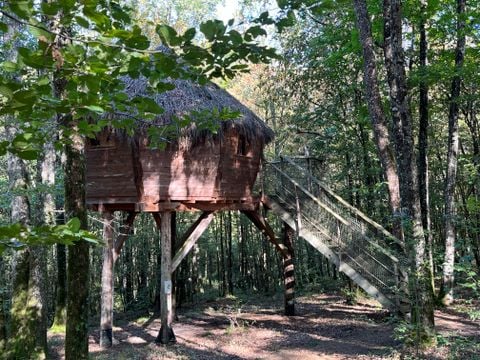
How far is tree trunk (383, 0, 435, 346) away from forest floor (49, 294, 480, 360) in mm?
401

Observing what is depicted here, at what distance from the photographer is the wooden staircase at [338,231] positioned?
27.8 feet

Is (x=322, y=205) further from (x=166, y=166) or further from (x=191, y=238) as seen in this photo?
(x=166, y=166)

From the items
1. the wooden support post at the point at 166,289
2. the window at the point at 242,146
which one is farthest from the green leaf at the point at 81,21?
the window at the point at 242,146

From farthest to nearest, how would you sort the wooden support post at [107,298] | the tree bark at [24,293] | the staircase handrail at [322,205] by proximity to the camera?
the wooden support post at [107,298] → the staircase handrail at [322,205] → the tree bark at [24,293]

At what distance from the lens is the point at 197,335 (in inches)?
418

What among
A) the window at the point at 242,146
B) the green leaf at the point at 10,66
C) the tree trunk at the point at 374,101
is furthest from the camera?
the window at the point at 242,146

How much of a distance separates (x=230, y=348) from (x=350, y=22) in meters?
9.28

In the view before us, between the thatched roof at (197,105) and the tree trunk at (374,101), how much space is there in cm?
275

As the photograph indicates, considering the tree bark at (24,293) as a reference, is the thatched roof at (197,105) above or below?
above

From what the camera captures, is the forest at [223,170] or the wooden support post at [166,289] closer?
the forest at [223,170]

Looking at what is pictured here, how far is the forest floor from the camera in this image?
7.66 m

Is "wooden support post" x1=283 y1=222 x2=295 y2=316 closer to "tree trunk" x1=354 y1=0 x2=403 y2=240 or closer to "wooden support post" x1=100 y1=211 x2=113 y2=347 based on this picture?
"tree trunk" x1=354 y1=0 x2=403 y2=240

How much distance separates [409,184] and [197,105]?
4947 mm

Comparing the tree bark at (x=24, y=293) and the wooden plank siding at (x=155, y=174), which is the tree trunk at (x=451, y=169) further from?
the tree bark at (x=24, y=293)
